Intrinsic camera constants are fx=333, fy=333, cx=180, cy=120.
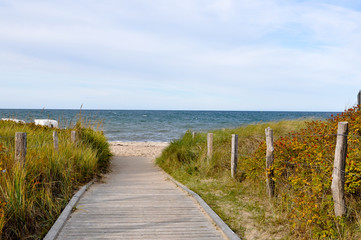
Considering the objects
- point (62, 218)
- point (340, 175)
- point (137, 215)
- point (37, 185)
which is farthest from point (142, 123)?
point (340, 175)

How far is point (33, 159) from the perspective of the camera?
6.93m

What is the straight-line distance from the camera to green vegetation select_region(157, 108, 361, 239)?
4.91 meters

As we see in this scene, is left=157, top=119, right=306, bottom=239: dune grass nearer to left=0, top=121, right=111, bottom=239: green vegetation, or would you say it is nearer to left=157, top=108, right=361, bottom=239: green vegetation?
left=157, top=108, right=361, bottom=239: green vegetation

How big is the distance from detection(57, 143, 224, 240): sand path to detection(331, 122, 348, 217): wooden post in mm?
1754

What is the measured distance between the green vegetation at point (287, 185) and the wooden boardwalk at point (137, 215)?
2.13 ft

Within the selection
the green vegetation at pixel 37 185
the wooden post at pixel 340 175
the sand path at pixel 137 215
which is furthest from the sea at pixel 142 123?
the wooden post at pixel 340 175

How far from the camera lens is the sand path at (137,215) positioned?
16.0ft

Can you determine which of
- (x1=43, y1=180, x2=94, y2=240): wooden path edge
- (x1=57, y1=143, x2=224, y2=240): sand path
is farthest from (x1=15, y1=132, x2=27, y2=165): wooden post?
(x1=57, y1=143, x2=224, y2=240): sand path

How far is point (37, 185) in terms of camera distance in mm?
6625

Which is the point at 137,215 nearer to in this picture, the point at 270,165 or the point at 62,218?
the point at 62,218

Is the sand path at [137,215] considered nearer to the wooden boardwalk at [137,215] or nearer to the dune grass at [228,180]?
the wooden boardwalk at [137,215]

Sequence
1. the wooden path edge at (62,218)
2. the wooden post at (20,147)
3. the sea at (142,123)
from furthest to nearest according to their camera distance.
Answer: the sea at (142,123), the wooden post at (20,147), the wooden path edge at (62,218)

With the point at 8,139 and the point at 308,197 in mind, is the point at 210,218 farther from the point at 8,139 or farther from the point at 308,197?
the point at 8,139

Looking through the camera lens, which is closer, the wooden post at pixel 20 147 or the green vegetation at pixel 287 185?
the green vegetation at pixel 287 185
